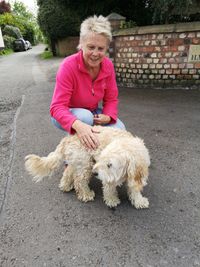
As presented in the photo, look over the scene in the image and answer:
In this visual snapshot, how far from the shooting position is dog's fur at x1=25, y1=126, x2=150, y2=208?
8.04 ft

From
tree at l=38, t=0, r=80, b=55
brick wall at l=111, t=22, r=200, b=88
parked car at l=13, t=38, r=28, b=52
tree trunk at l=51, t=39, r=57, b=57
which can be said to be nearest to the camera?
brick wall at l=111, t=22, r=200, b=88

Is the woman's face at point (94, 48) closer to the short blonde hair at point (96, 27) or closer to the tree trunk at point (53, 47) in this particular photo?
the short blonde hair at point (96, 27)

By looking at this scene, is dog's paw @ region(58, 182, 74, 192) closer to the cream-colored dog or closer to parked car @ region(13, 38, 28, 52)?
the cream-colored dog

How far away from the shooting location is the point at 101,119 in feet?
10.7

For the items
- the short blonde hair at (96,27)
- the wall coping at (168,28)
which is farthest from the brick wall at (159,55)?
the short blonde hair at (96,27)

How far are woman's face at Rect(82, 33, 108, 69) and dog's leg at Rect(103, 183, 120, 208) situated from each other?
51.7 inches

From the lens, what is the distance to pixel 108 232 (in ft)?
8.59

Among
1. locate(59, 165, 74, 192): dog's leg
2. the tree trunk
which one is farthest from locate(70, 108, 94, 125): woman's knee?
the tree trunk

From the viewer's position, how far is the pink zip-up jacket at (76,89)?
303 cm

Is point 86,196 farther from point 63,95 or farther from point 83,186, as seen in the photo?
point 63,95

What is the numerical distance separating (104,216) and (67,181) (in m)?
0.62

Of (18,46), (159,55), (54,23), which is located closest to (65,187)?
(159,55)

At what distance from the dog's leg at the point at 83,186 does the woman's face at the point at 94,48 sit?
1159 mm

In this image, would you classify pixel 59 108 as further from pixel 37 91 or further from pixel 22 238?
pixel 37 91
